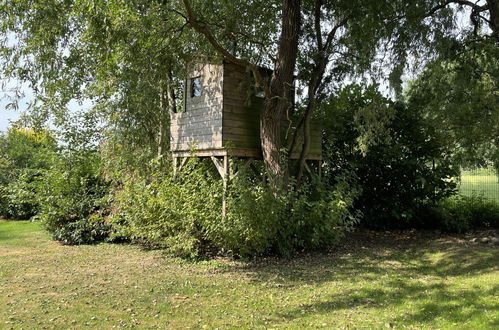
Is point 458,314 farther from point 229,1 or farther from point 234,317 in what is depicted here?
point 229,1

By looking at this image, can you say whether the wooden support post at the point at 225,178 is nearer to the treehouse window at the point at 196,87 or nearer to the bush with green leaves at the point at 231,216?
the bush with green leaves at the point at 231,216

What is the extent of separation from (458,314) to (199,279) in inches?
→ 152

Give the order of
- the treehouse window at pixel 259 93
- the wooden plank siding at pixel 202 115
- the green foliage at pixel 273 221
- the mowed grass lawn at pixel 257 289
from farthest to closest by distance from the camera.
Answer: the treehouse window at pixel 259 93 → the wooden plank siding at pixel 202 115 → the green foliage at pixel 273 221 → the mowed grass lawn at pixel 257 289

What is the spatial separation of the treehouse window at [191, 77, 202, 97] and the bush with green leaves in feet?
5.97

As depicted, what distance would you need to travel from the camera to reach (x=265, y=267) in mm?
7664

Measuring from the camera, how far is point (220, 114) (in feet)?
30.1

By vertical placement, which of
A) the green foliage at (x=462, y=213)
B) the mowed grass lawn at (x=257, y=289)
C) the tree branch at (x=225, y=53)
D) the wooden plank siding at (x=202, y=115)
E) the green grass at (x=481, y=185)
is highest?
the tree branch at (x=225, y=53)

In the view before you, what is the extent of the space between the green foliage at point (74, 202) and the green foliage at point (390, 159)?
640 centimetres

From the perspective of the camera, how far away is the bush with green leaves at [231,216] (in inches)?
315

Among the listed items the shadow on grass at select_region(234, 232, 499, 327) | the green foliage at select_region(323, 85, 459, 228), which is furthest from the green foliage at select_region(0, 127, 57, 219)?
the shadow on grass at select_region(234, 232, 499, 327)

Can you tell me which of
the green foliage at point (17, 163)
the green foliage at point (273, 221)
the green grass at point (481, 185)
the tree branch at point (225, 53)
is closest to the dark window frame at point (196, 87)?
the tree branch at point (225, 53)

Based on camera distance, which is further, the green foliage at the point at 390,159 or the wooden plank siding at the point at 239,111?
the green foliage at the point at 390,159

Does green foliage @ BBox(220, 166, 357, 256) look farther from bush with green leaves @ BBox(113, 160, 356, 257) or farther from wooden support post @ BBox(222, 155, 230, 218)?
wooden support post @ BBox(222, 155, 230, 218)

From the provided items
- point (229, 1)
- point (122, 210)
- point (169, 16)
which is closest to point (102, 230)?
point (122, 210)
